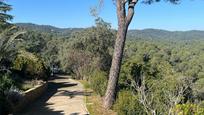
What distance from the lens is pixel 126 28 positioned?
1390 centimetres

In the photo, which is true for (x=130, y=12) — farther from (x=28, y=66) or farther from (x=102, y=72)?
(x=28, y=66)

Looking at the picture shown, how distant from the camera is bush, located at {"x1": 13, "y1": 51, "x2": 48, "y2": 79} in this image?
21.0 meters

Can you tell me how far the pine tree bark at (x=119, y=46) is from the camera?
45.2ft

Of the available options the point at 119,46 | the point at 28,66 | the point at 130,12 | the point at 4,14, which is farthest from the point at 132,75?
the point at 4,14

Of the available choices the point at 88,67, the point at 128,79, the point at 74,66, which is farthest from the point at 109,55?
the point at 128,79

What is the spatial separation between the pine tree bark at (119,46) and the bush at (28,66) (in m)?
9.06

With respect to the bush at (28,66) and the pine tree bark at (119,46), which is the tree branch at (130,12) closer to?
the pine tree bark at (119,46)

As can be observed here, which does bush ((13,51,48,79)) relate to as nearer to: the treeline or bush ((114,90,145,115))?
the treeline

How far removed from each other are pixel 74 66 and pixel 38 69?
49.5 feet

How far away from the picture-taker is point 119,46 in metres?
13.8

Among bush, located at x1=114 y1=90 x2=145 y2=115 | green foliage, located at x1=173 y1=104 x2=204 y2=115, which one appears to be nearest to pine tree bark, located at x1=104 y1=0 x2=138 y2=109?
bush, located at x1=114 y1=90 x2=145 y2=115

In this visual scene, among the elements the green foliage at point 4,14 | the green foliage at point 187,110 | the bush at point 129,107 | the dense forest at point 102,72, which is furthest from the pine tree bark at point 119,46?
the green foliage at point 4,14

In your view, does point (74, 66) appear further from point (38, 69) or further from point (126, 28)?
point (126, 28)

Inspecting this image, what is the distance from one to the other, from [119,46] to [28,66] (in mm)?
9810
